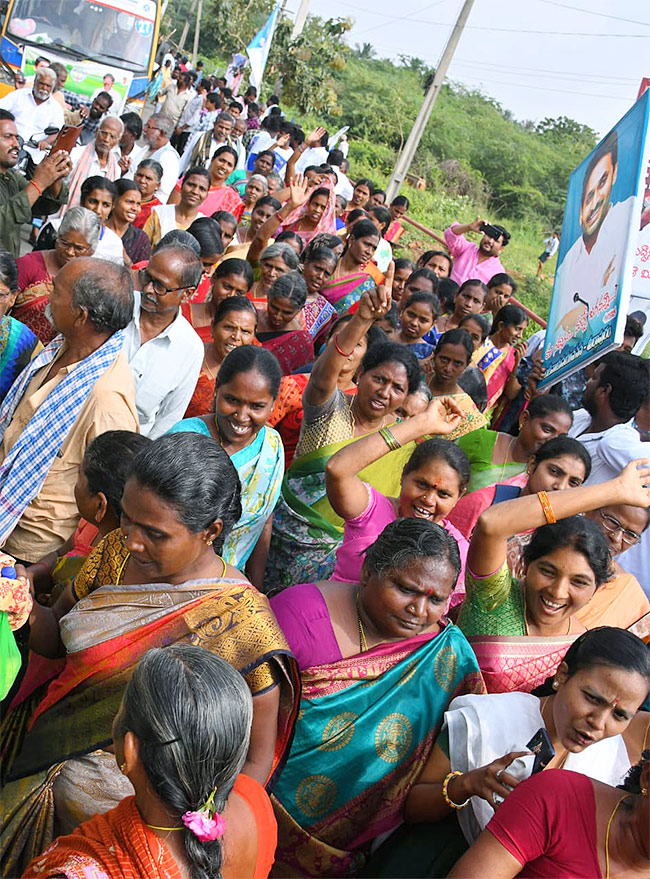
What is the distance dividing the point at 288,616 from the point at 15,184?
4238 mm

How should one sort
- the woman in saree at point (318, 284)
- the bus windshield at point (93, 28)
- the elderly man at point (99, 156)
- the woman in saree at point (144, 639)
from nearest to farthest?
1. the woman in saree at point (144, 639)
2. the woman in saree at point (318, 284)
3. the elderly man at point (99, 156)
4. the bus windshield at point (93, 28)

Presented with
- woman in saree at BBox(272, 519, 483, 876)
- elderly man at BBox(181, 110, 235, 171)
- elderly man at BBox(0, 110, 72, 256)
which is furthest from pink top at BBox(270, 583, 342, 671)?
elderly man at BBox(181, 110, 235, 171)

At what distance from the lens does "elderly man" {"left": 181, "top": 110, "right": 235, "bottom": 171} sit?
10.2m

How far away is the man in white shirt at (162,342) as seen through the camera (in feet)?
11.8

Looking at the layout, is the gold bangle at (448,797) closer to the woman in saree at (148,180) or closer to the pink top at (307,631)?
the pink top at (307,631)

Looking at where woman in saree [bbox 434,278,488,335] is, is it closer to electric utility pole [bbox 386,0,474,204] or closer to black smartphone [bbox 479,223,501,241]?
black smartphone [bbox 479,223,501,241]

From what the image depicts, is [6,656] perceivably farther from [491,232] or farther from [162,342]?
[491,232]

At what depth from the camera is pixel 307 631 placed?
233 centimetres

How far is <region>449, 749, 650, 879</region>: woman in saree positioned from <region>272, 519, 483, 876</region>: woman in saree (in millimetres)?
459

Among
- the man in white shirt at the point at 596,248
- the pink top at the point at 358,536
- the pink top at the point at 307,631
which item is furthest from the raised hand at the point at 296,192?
the pink top at the point at 307,631

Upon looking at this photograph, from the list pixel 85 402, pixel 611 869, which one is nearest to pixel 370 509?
pixel 85 402

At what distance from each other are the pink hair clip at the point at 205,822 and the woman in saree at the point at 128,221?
4552mm

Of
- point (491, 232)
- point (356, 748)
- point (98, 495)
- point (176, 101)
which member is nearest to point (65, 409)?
point (98, 495)

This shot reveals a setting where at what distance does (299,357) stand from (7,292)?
1.82m
